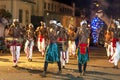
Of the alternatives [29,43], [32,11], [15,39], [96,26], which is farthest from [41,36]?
[32,11]

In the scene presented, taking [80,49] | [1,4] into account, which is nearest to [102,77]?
[80,49]

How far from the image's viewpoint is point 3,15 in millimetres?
33938

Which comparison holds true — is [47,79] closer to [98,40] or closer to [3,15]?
[3,15]

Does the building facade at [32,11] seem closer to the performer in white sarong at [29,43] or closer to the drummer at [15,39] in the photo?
the performer in white sarong at [29,43]

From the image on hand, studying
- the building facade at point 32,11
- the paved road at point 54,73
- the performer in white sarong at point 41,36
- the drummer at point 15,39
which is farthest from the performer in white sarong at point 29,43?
the building facade at point 32,11

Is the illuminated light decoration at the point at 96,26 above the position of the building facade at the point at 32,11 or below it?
below

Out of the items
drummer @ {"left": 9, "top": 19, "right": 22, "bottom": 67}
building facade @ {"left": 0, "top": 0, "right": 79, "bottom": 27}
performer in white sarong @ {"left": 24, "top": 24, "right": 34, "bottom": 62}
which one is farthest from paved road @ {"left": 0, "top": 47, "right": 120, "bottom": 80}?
building facade @ {"left": 0, "top": 0, "right": 79, "bottom": 27}

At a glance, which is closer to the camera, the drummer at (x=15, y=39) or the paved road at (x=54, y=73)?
the paved road at (x=54, y=73)

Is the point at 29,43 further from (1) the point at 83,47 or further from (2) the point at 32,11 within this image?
(2) the point at 32,11

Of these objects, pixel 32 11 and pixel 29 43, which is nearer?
pixel 29 43

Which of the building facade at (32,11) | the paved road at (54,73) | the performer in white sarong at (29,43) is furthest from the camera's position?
the building facade at (32,11)

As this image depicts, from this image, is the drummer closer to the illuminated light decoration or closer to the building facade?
the building facade

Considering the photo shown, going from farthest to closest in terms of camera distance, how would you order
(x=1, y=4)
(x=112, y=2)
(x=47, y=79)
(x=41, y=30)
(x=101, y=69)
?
(x=1, y=4) < (x=112, y=2) < (x=41, y=30) < (x=101, y=69) < (x=47, y=79)

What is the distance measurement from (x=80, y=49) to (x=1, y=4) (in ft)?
86.4
